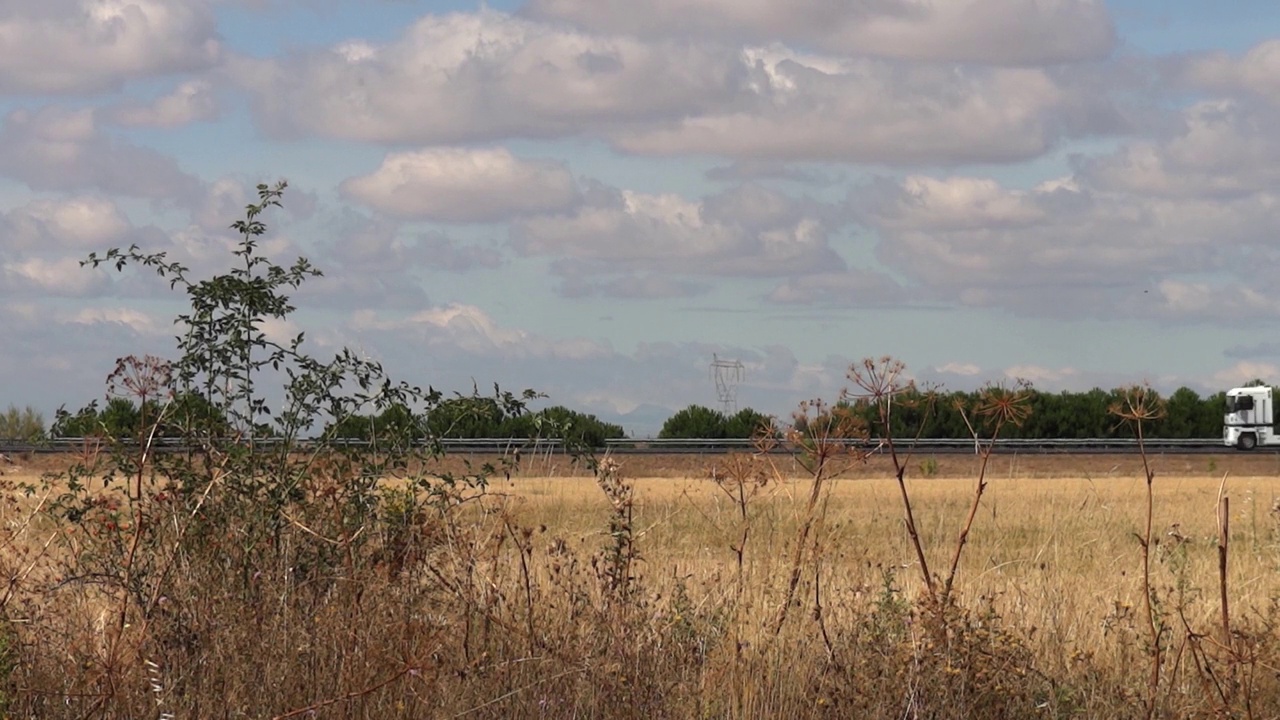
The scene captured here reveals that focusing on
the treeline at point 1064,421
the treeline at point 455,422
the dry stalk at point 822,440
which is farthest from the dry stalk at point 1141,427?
the treeline at point 1064,421

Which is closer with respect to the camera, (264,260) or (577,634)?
(577,634)

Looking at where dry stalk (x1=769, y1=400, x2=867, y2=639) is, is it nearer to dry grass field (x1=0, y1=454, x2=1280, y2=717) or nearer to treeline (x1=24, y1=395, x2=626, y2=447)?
dry grass field (x1=0, y1=454, x2=1280, y2=717)

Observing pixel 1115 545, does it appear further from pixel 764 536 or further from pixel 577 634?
pixel 577 634

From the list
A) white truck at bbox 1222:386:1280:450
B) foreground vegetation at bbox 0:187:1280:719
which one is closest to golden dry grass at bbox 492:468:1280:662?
foreground vegetation at bbox 0:187:1280:719

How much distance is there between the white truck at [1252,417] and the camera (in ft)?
168

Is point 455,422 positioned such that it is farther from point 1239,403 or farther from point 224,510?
point 1239,403

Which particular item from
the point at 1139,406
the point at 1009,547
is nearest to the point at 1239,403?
the point at 1009,547

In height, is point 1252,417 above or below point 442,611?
above

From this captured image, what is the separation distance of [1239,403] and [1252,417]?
68 cm

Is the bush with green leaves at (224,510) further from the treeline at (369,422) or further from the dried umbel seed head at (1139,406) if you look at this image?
the dried umbel seed head at (1139,406)

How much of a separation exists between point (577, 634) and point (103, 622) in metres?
2.10

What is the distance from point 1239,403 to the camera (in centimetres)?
5175

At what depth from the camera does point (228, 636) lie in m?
5.52

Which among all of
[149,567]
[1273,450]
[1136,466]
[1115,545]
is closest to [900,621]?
[149,567]
